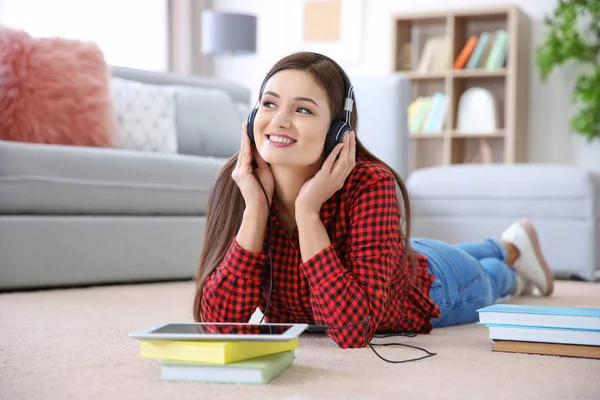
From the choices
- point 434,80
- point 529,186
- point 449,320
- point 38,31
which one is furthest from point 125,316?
point 434,80

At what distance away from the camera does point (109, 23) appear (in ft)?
16.0

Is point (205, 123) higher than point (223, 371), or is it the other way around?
point (205, 123)

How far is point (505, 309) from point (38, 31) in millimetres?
3692

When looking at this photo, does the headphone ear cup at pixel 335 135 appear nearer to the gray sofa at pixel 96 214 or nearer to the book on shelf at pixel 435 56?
the gray sofa at pixel 96 214

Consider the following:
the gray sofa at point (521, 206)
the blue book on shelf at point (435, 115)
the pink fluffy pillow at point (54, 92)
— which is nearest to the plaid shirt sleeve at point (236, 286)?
the pink fluffy pillow at point (54, 92)

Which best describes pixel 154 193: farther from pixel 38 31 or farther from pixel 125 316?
pixel 38 31

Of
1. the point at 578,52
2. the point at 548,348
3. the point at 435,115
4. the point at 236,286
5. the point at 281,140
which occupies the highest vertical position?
the point at 578,52

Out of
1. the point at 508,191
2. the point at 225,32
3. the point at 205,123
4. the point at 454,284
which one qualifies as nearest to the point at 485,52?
the point at 225,32

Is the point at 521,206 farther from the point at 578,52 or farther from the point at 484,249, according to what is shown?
the point at 578,52

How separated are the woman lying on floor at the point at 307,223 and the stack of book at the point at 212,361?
261 mm

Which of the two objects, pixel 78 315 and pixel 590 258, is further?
pixel 590 258

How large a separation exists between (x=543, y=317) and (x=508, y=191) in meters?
1.88

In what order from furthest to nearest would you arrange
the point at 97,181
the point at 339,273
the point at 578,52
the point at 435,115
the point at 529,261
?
the point at 435,115 → the point at 578,52 → the point at 97,181 → the point at 529,261 → the point at 339,273

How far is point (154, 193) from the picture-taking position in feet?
9.11
